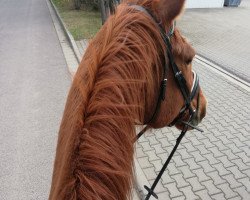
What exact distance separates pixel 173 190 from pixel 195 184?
0.99ft

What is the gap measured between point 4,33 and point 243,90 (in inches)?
387

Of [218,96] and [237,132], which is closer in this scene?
[237,132]

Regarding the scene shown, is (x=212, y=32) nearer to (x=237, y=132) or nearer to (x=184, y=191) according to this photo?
(x=237, y=132)

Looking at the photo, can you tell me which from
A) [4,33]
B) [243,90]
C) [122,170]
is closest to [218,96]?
[243,90]

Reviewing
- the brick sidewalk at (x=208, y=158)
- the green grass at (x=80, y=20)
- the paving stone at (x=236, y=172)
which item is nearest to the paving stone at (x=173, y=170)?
the brick sidewalk at (x=208, y=158)

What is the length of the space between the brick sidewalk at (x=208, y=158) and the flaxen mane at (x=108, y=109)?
2.43 meters

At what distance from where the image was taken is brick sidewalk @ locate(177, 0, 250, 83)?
8328mm

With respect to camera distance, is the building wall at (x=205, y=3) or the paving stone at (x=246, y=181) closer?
the paving stone at (x=246, y=181)

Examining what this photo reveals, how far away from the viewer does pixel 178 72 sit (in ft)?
4.86

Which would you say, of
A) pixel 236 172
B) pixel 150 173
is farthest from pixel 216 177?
pixel 150 173

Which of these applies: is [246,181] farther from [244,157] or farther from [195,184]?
[195,184]

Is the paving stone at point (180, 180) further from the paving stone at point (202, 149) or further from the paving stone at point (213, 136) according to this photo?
the paving stone at point (213, 136)

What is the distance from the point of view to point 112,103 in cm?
114

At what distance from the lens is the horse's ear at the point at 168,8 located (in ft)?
4.20
